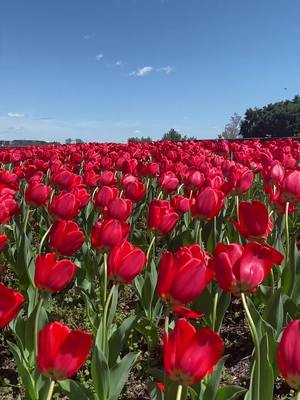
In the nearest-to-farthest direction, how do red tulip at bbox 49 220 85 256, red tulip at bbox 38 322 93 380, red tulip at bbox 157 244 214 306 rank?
red tulip at bbox 38 322 93 380
red tulip at bbox 157 244 214 306
red tulip at bbox 49 220 85 256

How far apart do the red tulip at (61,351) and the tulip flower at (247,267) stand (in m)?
0.54

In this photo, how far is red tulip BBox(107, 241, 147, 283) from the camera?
207 centimetres

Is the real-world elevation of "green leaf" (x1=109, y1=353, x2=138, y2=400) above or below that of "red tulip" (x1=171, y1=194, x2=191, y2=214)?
below

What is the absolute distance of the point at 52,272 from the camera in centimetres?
202

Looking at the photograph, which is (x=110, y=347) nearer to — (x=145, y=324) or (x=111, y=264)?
(x=111, y=264)

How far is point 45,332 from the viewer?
4.64 feet

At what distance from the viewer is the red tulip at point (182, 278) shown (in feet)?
5.31

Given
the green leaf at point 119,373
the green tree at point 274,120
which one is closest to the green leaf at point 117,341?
the green leaf at point 119,373

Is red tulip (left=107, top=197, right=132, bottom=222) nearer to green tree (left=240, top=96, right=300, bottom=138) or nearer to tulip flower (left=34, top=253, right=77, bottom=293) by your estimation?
tulip flower (left=34, top=253, right=77, bottom=293)

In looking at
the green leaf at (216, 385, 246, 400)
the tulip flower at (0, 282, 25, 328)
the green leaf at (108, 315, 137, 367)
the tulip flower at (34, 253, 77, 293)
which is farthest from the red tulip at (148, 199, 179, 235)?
the tulip flower at (0, 282, 25, 328)

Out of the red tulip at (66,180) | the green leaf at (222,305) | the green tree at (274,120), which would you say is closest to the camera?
the green leaf at (222,305)

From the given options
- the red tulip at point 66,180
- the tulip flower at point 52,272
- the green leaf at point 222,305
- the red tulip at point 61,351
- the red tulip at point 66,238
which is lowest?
the green leaf at point 222,305

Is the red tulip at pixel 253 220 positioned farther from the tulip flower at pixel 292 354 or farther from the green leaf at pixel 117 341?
the tulip flower at pixel 292 354

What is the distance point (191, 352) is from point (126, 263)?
831 mm
